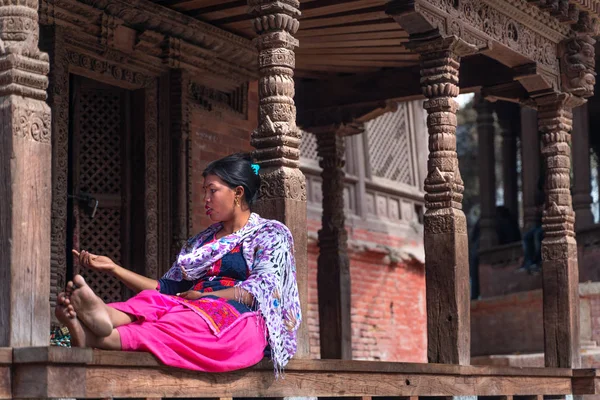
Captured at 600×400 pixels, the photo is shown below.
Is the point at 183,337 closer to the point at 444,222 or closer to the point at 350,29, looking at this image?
the point at 444,222

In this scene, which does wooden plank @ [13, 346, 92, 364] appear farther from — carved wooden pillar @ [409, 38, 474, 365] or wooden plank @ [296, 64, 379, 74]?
wooden plank @ [296, 64, 379, 74]

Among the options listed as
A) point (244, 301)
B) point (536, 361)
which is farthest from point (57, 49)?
point (536, 361)

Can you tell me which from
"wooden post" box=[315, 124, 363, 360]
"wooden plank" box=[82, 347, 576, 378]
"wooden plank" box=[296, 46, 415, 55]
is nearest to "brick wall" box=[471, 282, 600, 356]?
"wooden post" box=[315, 124, 363, 360]

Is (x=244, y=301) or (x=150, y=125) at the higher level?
(x=150, y=125)

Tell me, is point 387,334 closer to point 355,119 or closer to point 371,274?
point 371,274

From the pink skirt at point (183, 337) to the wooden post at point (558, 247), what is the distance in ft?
16.6

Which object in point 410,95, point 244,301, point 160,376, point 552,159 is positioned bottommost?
point 160,376

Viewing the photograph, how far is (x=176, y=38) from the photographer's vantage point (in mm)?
10281

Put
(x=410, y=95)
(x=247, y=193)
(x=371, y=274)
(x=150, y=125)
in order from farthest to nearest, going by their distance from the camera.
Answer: (x=371, y=274)
(x=410, y=95)
(x=150, y=125)
(x=247, y=193)

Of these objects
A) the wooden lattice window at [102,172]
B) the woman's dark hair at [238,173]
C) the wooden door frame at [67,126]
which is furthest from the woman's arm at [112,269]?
the wooden lattice window at [102,172]

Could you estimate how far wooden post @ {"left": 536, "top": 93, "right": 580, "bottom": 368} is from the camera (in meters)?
10.7

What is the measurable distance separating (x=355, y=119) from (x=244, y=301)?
20.6 ft

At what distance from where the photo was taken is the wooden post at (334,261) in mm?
12086

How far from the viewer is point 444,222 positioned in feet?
29.6
